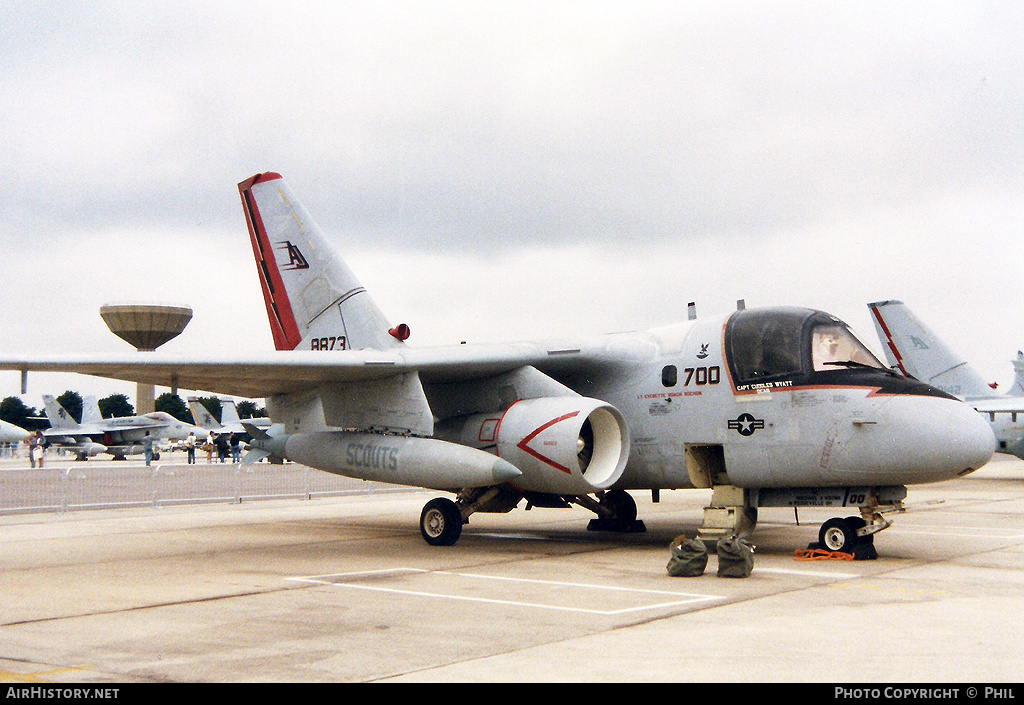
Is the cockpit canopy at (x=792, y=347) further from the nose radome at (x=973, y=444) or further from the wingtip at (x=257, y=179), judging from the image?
the wingtip at (x=257, y=179)

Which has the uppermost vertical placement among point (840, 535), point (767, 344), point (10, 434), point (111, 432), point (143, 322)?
point (143, 322)

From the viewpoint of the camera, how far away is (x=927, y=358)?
31781mm

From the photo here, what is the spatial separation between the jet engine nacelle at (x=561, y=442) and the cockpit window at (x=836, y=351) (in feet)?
8.68

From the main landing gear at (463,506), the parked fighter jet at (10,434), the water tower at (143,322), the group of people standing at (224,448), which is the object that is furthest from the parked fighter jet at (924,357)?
the water tower at (143,322)

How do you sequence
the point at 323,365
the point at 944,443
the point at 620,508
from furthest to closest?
the point at 620,508
the point at 323,365
the point at 944,443

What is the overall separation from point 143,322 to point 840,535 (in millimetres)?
87324

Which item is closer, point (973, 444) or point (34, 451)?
point (973, 444)

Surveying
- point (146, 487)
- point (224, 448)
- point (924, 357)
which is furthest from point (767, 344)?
point (224, 448)

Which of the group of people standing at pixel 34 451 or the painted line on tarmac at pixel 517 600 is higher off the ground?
the group of people standing at pixel 34 451

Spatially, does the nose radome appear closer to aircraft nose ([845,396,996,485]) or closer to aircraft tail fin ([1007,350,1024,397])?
aircraft nose ([845,396,996,485])

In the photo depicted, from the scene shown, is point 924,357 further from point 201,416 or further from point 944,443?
point 201,416

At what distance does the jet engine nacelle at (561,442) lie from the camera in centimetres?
1197
